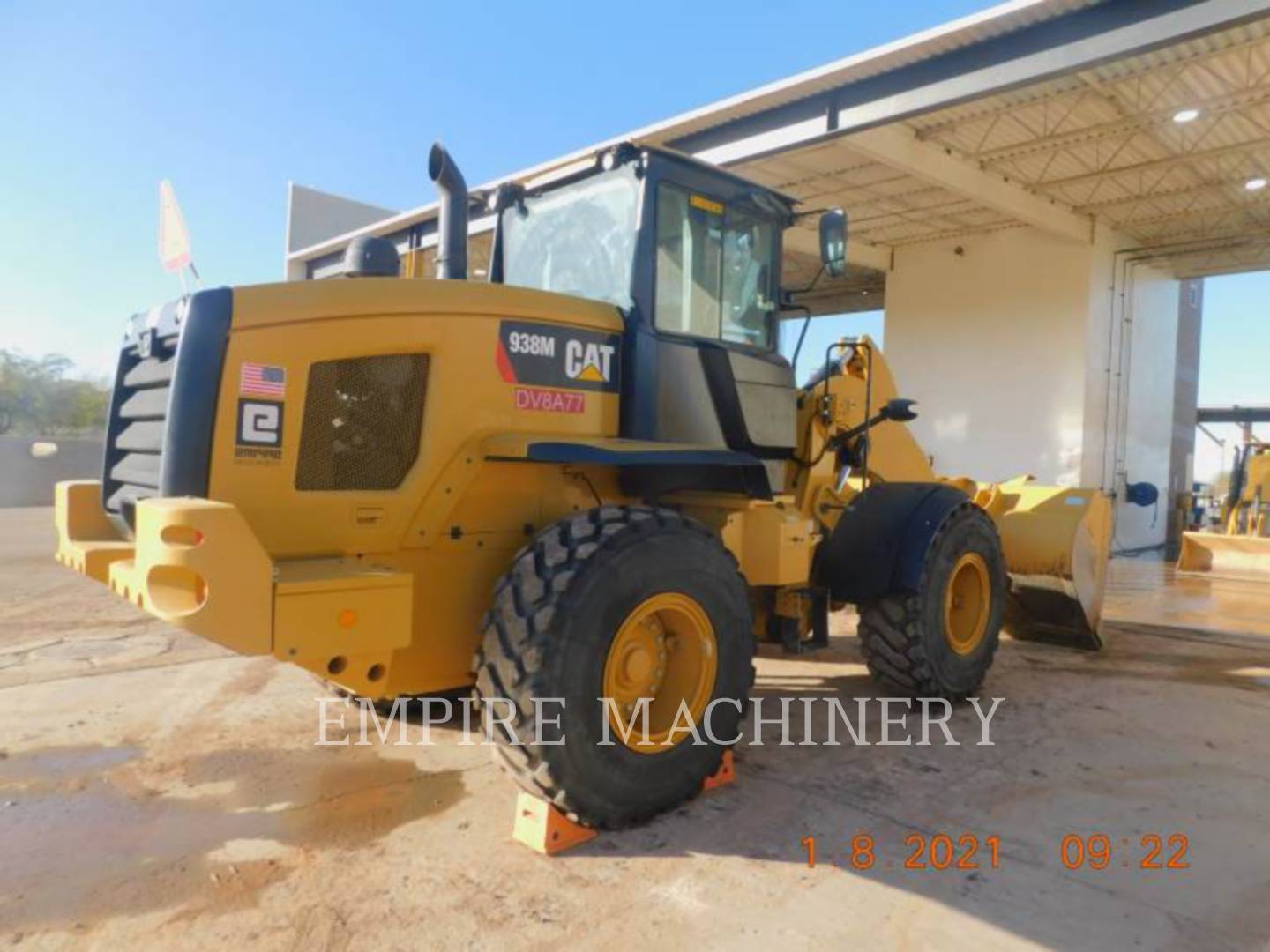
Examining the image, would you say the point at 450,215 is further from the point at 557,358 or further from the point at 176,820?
the point at 176,820

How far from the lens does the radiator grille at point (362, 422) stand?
124 inches

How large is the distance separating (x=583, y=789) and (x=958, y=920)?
4.20ft

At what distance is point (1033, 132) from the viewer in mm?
10648

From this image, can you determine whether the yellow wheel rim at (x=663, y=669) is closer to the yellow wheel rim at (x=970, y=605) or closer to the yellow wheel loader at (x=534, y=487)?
the yellow wheel loader at (x=534, y=487)

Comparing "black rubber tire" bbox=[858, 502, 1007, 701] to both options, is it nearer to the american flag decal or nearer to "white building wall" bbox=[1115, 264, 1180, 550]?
the american flag decal

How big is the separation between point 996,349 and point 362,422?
13.3m

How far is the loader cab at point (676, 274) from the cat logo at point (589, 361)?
101 millimetres

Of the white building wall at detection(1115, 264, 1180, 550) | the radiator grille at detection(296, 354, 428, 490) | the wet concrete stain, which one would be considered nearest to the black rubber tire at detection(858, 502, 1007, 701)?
the wet concrete stain

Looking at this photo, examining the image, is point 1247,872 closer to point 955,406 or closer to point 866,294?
point 955,406

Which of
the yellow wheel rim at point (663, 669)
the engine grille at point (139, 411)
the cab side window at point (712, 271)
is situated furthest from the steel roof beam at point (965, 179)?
the engine grille at point (139, 411)

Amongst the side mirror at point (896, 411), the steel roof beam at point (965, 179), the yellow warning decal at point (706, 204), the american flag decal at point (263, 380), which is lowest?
the american flag decal at point (263, 380)

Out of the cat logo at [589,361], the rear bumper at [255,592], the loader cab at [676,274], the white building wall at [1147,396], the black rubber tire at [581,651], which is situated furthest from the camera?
the white building wall at [1147,396]

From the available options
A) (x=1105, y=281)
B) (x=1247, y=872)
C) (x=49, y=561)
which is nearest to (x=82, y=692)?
(x=1247, y=872)

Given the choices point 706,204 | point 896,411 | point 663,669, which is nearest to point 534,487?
point 663,669
